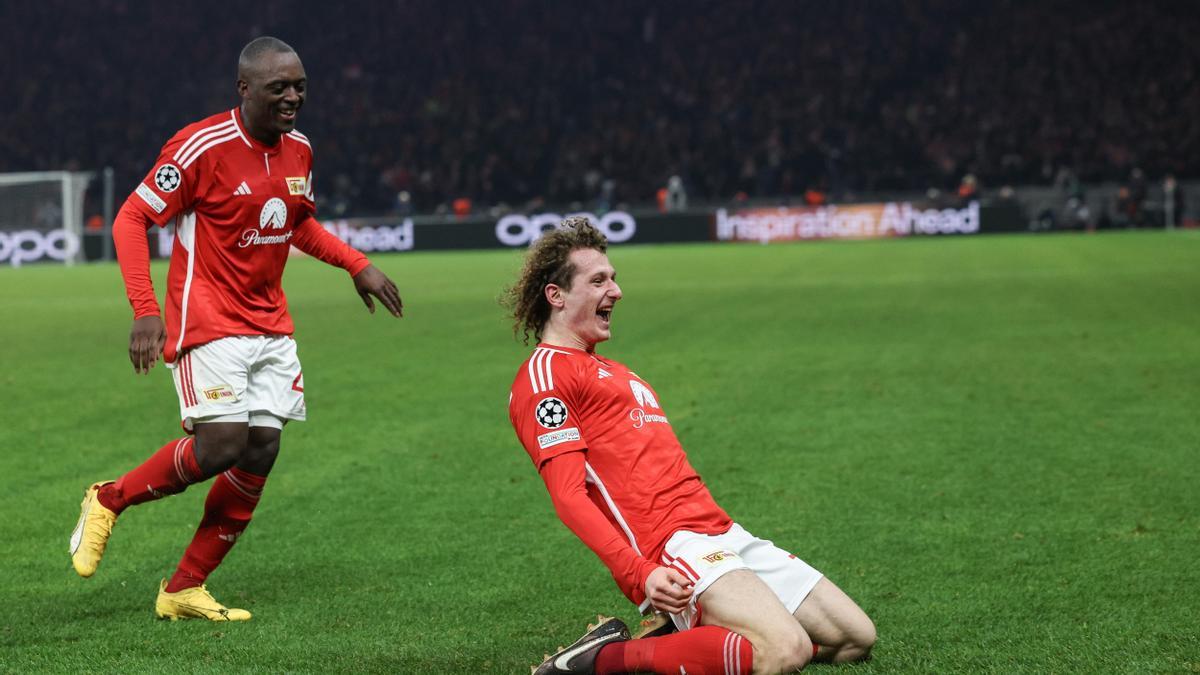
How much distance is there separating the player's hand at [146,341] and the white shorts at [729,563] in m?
1.84

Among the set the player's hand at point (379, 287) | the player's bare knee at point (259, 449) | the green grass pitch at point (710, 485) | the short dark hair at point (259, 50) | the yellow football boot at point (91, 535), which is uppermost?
the short dark hair at point (259, 50)

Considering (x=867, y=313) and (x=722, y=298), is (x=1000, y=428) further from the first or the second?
(x=722, y=298)

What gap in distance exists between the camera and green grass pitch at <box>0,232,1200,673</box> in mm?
4535

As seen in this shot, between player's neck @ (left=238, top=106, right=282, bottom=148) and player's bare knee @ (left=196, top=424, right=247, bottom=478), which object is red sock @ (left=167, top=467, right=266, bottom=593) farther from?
player's neck @ (left=238, top=106, right=282, bottom=148)

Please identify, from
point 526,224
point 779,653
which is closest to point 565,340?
point 779,653

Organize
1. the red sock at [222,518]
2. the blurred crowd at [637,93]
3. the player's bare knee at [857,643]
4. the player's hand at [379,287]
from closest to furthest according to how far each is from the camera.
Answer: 1. the player's bare knee at [857,643]
2. the red sock at [222,518]
3. the player's hand at [379,287]
4. the blurred crowd at [637,93]

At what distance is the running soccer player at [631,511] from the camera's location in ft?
12.5

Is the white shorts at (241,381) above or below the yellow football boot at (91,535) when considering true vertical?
above

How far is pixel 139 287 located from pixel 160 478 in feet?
2.32

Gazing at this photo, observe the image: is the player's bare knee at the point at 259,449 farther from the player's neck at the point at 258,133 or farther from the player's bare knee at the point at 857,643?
the player's bare knee at the point at 857,643

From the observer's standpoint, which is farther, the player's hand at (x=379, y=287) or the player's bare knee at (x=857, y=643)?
the player's hand at (x=379, y=287)

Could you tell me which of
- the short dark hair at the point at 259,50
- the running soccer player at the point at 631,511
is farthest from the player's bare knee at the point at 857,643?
the short dark hair at the point at 259,50

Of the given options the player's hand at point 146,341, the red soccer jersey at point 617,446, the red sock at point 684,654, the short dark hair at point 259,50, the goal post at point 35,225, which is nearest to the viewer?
the red sock at point 684,654

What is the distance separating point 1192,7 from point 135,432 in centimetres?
4226
